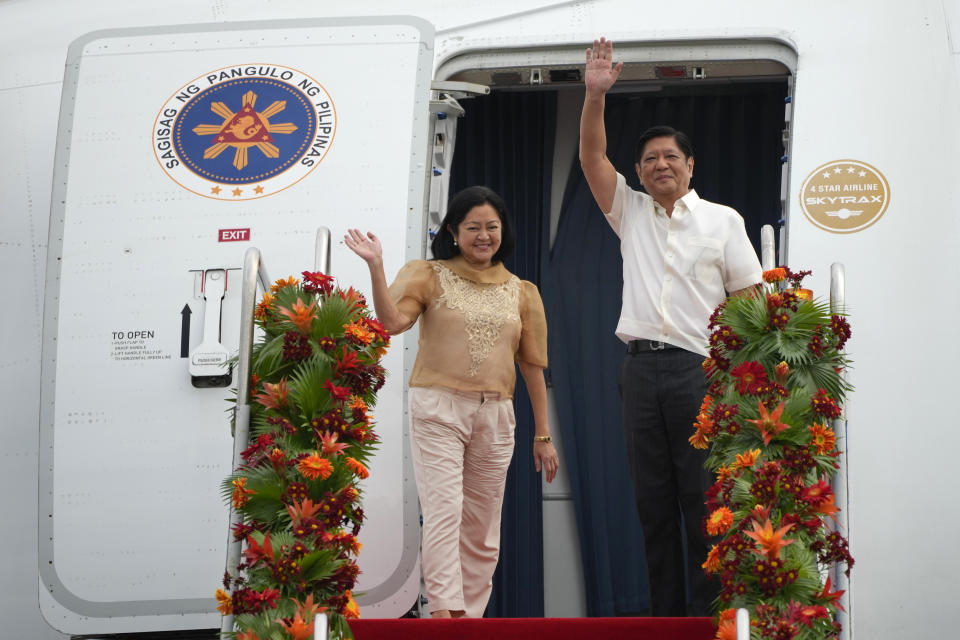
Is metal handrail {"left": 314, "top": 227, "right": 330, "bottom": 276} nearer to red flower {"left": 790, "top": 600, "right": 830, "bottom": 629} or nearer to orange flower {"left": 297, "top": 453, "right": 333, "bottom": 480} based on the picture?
orange flower {"left": 297, "top": 453, "right": 333, "bottom": 480}

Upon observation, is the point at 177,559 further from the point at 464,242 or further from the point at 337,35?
the point at 337,35

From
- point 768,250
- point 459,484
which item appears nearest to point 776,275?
point 768,250

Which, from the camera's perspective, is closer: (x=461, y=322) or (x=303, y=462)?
(x=303, y=462)

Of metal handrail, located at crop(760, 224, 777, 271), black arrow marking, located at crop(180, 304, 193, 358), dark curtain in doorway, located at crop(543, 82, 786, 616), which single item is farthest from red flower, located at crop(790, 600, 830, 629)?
dark curtain in doorway, located at crop(543, 82, 786, 616)

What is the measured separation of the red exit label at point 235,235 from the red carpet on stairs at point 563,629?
5.63 feet

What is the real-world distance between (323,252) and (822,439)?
1.55m

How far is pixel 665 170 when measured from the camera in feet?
11.7

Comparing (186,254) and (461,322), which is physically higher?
(186,254)

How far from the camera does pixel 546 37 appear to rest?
4.33 metres

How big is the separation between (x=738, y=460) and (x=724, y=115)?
3397 mm

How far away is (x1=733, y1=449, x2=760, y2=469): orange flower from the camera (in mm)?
2834

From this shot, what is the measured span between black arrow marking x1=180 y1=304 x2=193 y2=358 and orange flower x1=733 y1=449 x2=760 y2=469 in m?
2.18

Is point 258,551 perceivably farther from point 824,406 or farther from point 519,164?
point 519,164

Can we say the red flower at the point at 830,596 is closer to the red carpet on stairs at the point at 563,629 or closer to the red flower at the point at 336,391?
the red carpet on stairs at the point at 563,629
